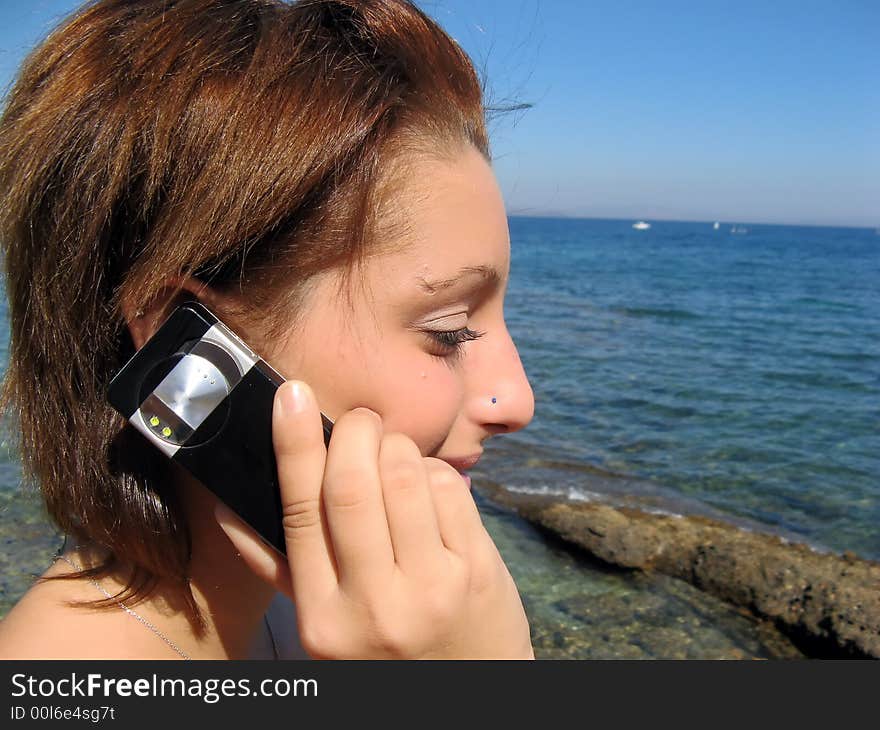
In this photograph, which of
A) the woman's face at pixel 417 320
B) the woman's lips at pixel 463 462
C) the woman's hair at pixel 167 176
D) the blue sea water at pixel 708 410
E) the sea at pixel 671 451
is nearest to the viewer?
the woman's hair at pixel 167 176

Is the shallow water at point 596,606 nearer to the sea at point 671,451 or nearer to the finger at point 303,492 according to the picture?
the sea at point 671,451

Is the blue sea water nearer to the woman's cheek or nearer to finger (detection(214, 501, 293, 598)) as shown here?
the woman's cheek

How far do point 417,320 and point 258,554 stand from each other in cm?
63

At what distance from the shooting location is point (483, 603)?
4.73 ft

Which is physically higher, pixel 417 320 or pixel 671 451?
pixel 417 320

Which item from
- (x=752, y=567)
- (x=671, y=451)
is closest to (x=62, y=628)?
(x=752, y=567)

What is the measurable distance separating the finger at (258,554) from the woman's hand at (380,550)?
9cm

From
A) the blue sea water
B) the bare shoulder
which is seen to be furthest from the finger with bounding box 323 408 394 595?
the blue sea water

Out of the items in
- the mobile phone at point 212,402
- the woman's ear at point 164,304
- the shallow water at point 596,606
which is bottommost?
the shallow water at point 596,606

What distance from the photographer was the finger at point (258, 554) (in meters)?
1.56

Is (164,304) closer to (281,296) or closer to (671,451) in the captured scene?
(281,296)

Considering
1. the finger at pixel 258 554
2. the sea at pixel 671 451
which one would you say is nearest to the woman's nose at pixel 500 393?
the finger at pixel 258 554

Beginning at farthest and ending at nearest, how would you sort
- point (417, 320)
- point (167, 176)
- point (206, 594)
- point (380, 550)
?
point (206, 594), point (417, 320), point (167, 176), point (380, 550)

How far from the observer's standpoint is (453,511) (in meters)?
1.42
